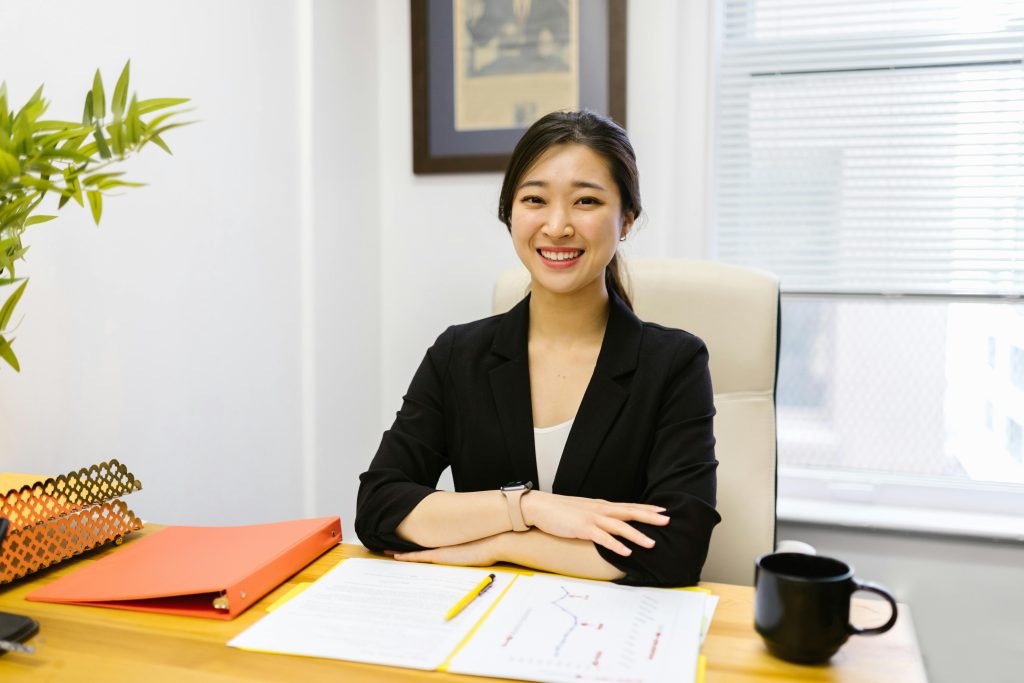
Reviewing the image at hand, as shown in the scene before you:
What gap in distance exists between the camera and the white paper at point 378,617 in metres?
0.78

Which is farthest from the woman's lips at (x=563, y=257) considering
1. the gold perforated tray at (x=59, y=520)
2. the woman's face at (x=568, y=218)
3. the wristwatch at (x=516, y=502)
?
the gold perforated tray at (x=59, y=520)

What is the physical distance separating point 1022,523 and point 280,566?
1.85 metres

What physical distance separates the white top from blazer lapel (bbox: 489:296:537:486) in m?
0.02

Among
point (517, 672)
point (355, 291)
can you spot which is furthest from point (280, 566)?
point (355, 291)

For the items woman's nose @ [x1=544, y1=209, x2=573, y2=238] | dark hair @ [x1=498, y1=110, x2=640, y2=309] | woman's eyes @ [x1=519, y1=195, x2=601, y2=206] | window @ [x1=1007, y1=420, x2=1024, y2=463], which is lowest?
window @ [x1=1007, y1=420, x2=1024, y2=463]

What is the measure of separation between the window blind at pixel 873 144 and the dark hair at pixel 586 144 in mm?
982

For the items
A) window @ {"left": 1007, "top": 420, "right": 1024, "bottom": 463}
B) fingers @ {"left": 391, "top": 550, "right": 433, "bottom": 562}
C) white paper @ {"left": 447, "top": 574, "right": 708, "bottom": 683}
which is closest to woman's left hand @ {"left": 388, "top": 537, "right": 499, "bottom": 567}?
fingers @ {"left": 391, "top": 550, "right": 433, "bottom": 562}

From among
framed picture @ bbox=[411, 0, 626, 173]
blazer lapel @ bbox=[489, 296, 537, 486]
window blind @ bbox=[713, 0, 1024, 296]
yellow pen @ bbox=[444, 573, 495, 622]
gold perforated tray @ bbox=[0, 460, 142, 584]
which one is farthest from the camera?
framed picture @ bbox=[411, 0, 626, 173]

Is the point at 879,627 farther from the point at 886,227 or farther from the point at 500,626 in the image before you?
the point at 886,227

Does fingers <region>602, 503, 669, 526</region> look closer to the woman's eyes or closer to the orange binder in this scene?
the orange binder

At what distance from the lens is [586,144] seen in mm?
1325

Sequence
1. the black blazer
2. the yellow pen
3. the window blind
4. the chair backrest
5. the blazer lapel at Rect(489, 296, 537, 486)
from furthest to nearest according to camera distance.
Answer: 1. the window blind
2. the chair backrest
3. the blazer lapel at Rect(489, 296, 537, 486)
4. the black blazer
5. the yellow pen

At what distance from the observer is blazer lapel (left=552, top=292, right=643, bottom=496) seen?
1.26 metres

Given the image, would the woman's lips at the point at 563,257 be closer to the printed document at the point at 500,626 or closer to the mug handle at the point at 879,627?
the printed document at the point at 500,626
